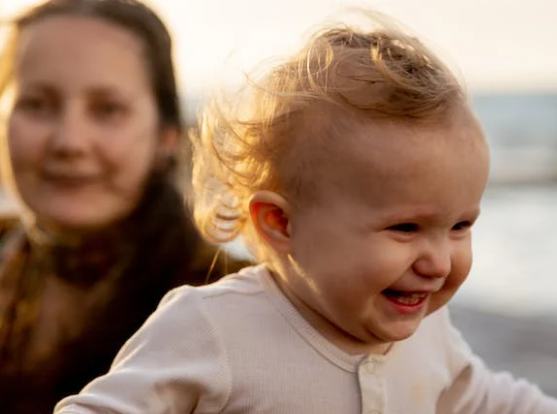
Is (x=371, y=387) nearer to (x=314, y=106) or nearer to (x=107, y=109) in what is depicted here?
(x=314, y=106)

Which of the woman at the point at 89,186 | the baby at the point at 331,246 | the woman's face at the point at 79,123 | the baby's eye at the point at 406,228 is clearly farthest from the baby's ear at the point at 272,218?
the woman's face at the point at 79,123

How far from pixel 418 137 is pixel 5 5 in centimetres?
224

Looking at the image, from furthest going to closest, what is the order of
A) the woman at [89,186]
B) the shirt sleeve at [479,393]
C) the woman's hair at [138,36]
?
the woman's hair at [138,36], the woman at [89,186], the shirt sleeve at [479,393]

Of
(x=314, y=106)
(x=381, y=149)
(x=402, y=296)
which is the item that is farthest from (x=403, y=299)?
(x=314, y=106)

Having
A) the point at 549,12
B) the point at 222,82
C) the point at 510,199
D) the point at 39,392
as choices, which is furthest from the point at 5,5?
the point at 549,12

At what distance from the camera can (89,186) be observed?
A: 340cm

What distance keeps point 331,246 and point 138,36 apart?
1701 mm

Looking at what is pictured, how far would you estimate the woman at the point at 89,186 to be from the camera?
3.34 m

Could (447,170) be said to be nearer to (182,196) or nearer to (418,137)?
(418,137)

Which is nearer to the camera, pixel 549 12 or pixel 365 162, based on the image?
pixel 365 162

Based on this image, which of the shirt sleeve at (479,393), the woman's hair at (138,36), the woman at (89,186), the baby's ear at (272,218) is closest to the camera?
the baby's ear at (272,218)

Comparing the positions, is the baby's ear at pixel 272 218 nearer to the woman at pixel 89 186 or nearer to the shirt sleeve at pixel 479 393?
the shirt sleeve at pixel 479 393

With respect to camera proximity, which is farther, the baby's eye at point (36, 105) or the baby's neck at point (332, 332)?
the baby's eye at point (36, 105)

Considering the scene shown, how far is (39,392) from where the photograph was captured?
3.32 meters
